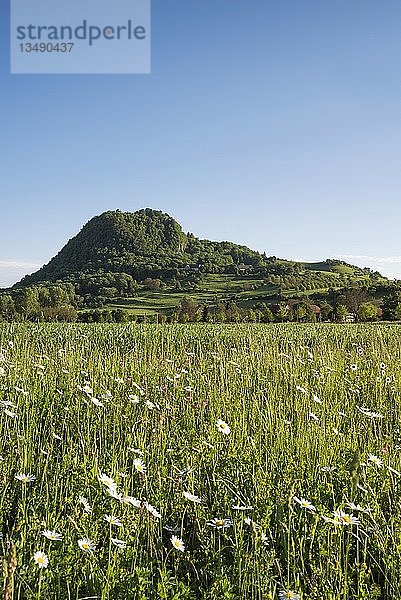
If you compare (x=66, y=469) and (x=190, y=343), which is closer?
(x=66, y=469)

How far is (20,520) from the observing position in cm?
244

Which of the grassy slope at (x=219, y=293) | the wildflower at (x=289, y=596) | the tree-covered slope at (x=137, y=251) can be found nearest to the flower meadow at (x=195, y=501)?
the wildflower at (x=289, y=596)

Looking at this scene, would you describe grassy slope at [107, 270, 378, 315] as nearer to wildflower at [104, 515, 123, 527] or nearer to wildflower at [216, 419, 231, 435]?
wildflower at [216, 419, 231, 435]

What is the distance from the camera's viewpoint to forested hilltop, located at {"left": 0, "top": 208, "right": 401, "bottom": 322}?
4368 centimetres

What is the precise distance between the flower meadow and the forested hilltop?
3175cm

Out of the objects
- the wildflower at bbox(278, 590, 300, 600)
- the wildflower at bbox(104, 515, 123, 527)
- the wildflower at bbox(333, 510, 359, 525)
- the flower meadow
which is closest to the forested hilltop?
the flower meadow

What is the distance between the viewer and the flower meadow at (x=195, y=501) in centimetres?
216

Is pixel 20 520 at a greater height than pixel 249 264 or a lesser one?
lesser

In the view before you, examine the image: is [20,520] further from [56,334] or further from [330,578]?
[56,334]

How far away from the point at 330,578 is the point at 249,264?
108m

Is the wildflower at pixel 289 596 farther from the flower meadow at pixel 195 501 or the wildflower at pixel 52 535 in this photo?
the wildflower at pixel 52 535

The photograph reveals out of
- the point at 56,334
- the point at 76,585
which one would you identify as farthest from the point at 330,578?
the point at 56,334

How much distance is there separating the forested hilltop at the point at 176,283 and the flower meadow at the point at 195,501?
31.7 m

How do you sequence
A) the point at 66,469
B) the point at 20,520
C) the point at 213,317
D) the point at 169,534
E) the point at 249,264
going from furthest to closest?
the point at 249,264, the point at 213,317, the point at 66,469, the point at 169,534, the point at 20,520
